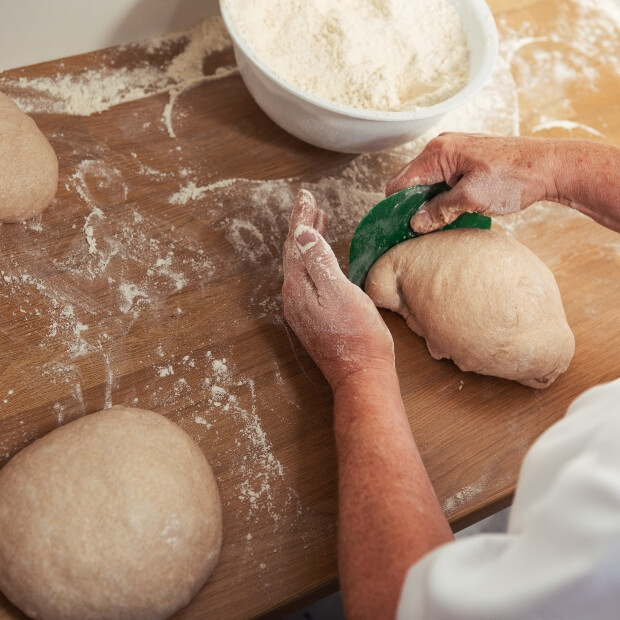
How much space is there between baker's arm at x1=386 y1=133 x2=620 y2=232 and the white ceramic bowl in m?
0.11

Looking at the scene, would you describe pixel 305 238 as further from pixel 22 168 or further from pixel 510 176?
pixel 22 168

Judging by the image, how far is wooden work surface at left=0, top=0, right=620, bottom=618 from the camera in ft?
3.50

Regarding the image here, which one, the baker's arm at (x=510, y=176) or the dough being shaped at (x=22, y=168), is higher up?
the dough being shaped at (x=22, y=168)

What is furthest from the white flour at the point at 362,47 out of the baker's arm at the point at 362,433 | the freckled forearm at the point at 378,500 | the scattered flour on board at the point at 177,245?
the freckled forearm at the point at 378,500

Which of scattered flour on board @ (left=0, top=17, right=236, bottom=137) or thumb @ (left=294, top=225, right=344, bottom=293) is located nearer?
thumb @ (left=294, top=225, right=344, bottom=293)

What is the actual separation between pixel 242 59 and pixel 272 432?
0.78 m

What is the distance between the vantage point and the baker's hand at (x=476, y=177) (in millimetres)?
1194

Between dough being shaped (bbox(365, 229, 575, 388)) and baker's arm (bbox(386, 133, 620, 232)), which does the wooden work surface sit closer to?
dough being shaped (bbox(365, 229, 575, 388))

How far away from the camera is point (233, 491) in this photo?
1.06 meters

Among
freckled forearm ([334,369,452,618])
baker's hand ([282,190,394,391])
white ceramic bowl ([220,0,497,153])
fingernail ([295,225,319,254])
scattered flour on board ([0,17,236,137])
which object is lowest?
freckled forearm ([334,369,452,618])

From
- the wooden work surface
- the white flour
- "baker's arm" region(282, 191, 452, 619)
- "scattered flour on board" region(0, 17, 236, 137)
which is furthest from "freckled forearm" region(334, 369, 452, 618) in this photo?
"scattered flour on board" region(0, 17, 236, 137)

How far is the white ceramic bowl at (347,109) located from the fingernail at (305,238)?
26 cm

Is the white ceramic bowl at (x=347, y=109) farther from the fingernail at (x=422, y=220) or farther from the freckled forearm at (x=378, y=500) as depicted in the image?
the freckled forearm at (x=378, y=500)

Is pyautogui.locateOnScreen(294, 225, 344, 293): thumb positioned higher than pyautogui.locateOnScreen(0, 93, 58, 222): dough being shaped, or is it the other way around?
pyautogui.locateOnScreen(0, 93, 58, 222): dough being shaped
